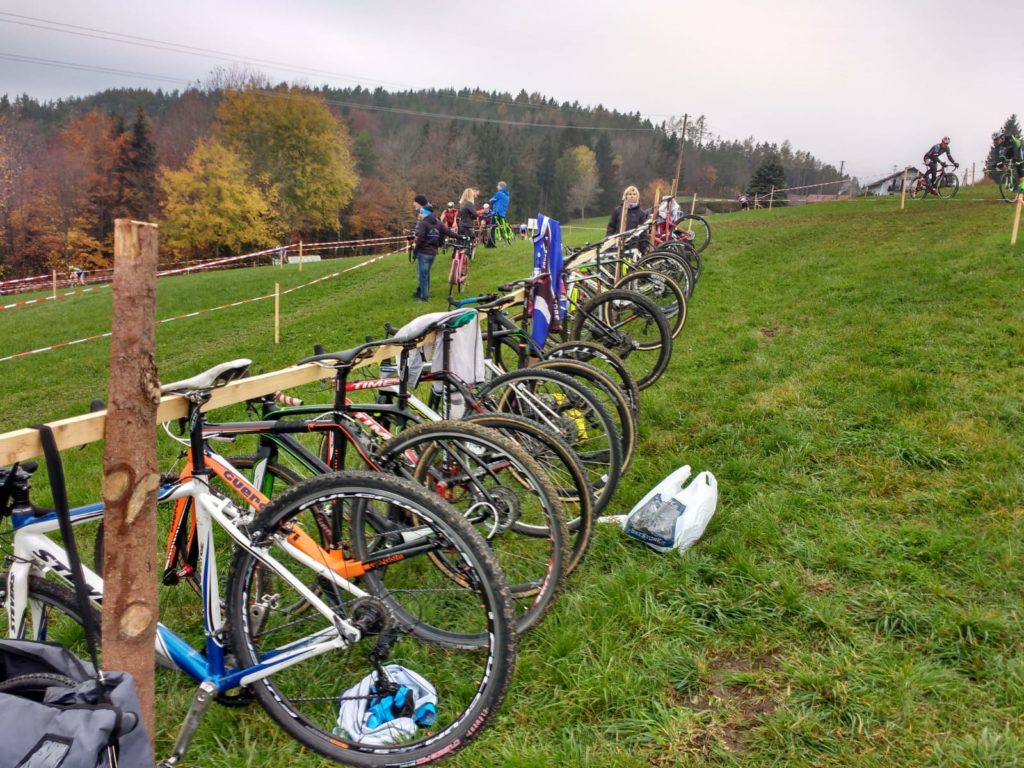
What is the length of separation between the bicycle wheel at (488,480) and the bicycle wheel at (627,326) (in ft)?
9.17

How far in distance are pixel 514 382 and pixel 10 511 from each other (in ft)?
7.36

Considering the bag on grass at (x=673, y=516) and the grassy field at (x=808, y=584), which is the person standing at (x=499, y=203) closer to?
the grassy field at (x=808, y=584)

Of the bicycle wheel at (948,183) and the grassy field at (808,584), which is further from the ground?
the bicycle wheel at (948,183)

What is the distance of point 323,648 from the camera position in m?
2.07

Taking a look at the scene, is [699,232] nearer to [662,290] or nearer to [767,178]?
[662,290]

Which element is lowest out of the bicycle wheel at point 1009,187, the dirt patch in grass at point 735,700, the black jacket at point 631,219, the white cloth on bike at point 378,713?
the white cloth on bike at point 378,713

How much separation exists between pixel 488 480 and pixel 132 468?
4.76 ft

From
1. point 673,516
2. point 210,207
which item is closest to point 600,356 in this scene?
point 673,516

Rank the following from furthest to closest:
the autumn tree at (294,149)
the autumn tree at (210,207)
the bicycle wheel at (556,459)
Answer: the autumn tree at (294,149), the autumn tree at (210,207), the bicycle wheel at (556,459)

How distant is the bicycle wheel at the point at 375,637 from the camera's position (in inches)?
77.4

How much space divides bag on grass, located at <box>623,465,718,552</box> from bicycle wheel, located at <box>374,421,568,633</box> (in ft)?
2.15

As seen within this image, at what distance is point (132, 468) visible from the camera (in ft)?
5.75

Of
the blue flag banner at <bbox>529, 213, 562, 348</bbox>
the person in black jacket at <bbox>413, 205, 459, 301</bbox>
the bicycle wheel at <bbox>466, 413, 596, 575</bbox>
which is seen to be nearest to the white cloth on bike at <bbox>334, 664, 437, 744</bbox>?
the bicycle wheel at <bbox>466, 413, 596, 575</bbox>

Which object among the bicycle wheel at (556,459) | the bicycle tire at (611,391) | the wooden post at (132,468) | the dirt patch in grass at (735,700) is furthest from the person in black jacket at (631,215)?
the wooden post at (132,468)
